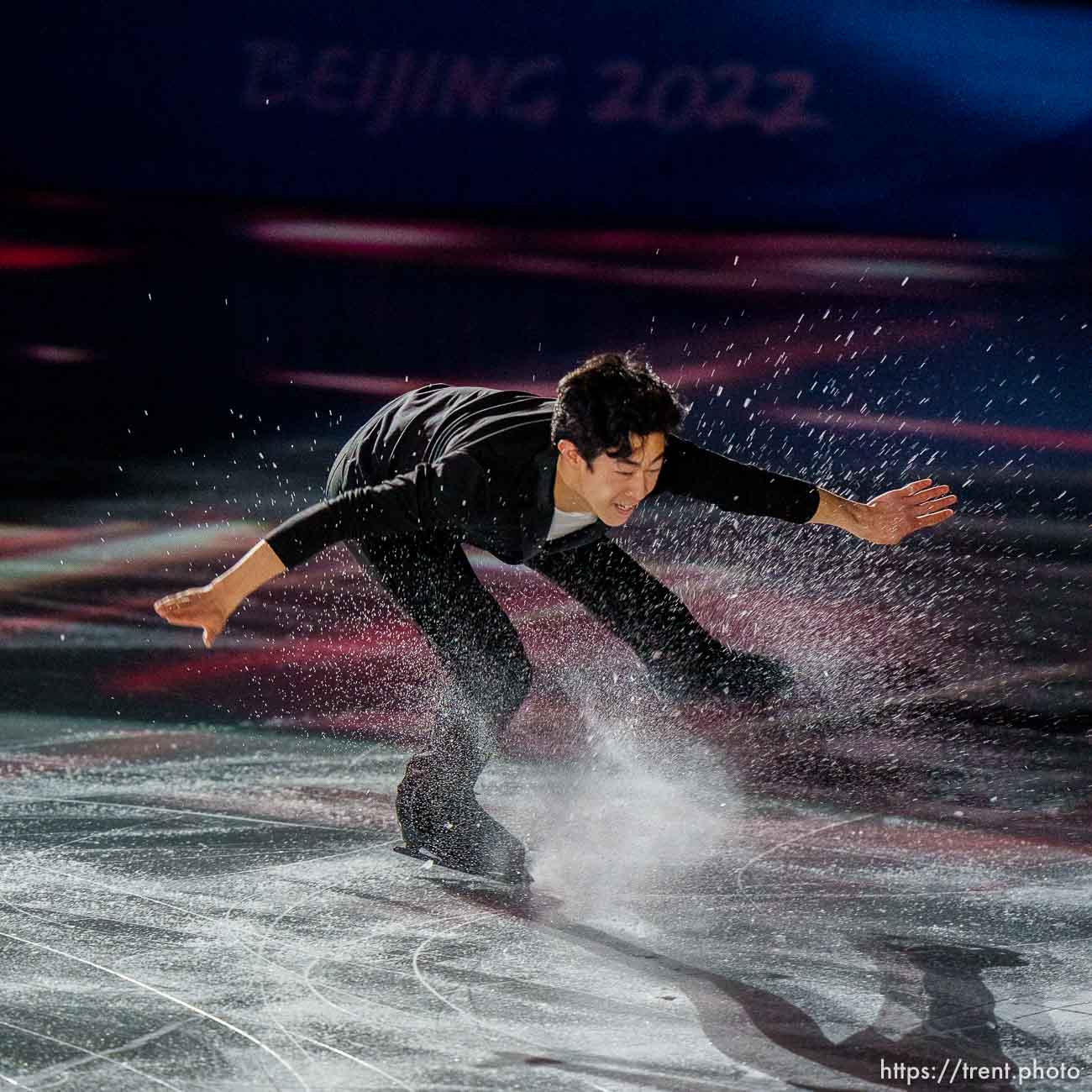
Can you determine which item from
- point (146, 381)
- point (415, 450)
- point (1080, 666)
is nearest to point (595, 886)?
point (415, 450)

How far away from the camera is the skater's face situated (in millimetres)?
2387

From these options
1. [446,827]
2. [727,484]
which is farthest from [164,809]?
[727,484]

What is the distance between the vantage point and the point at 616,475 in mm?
2402

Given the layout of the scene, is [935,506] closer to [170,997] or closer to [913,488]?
[913,488]

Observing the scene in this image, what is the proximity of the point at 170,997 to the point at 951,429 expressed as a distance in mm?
3376

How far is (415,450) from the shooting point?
2752 mm

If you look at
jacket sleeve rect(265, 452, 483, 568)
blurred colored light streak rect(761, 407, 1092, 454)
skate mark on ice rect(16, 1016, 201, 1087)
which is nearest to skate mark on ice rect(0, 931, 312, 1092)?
skate mark on ice rect(16, 1016, 201, 1087)

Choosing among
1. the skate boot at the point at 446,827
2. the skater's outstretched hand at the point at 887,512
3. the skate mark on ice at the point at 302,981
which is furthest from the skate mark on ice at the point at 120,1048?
the skater's outstretched hand at the point at 887,512

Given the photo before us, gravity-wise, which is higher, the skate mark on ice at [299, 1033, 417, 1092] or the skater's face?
the skater's face

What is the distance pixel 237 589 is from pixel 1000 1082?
147 centimetres

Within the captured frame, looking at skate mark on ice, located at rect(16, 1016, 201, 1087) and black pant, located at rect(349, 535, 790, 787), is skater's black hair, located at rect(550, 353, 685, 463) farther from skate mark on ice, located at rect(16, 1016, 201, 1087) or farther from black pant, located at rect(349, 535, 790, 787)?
skate mark on ice, located at rect(16, 1016, 201, 1087)

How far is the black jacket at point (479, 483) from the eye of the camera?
7.99ft

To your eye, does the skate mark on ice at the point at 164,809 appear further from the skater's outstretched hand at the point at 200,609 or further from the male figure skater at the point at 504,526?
the skater's outstretched hand at the point at 200,609

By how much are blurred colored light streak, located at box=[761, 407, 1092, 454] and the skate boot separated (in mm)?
2145
